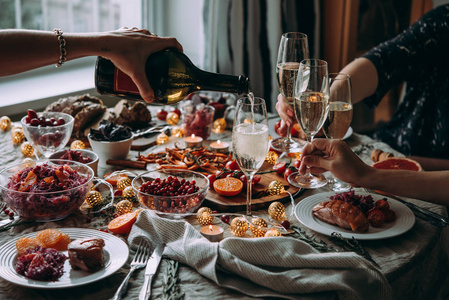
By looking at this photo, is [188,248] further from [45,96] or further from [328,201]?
[45,96]

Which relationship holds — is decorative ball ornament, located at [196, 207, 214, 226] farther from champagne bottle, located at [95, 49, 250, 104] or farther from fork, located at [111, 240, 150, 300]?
champagne bottle, located at [95, 49, 250, 104]

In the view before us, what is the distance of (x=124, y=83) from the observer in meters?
1.21

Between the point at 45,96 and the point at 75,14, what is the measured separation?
0.67 metres

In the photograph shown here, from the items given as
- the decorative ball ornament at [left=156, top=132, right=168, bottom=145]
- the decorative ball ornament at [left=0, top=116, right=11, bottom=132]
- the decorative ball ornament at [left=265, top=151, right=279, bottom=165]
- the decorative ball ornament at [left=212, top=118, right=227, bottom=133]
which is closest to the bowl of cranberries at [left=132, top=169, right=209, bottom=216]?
the decorative ball ornament at [left=265, top=151, right=279, bottom=165]

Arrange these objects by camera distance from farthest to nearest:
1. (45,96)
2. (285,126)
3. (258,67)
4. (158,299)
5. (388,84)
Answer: (258,67) < (45,96) < (388,84) < (285,126) < (158,299)

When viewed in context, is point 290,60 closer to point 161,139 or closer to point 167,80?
point 167,80

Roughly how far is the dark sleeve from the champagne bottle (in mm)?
924

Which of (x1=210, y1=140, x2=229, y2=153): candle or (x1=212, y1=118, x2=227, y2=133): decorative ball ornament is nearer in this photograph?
(x1=210, y1=140, x2=229, y2=153): candle

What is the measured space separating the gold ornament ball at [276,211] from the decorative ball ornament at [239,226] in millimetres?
103

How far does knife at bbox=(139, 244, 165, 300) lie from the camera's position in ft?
2.70

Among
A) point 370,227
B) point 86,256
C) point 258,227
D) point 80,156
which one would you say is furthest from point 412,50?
point 86,256

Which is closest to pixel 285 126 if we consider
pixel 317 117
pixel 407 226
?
pixel 317 117

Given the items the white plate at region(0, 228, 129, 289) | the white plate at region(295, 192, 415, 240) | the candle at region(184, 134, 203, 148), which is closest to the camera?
the white plate at region(0, 228, 129, 289)

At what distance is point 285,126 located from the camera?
161 cm
